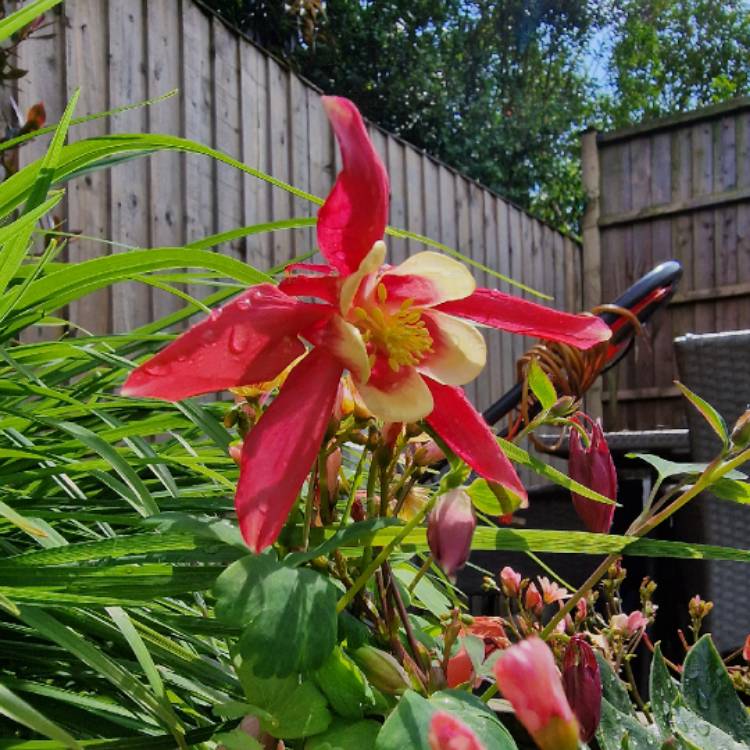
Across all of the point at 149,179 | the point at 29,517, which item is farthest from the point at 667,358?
the point at 29,517

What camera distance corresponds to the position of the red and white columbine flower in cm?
30

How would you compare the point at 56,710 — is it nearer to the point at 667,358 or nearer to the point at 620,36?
the point at 667,358

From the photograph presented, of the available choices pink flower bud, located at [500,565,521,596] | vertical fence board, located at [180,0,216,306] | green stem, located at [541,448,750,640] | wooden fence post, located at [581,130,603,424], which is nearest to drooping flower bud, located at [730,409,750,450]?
green stem, located at [541,448,750,640]

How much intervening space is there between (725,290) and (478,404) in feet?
5.93

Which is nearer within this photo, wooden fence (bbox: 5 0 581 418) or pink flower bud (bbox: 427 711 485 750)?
pink flower bud (bbox: 427 711 485 750)

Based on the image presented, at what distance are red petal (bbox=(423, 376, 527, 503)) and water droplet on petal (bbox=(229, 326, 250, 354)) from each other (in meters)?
0.07

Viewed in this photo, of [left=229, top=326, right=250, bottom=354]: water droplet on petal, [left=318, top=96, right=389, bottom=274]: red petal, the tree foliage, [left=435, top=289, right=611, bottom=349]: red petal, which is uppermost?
the tree foliage

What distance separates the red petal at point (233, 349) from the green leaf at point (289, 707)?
10 centimetres

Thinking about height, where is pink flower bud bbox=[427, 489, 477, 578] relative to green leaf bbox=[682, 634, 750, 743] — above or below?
above

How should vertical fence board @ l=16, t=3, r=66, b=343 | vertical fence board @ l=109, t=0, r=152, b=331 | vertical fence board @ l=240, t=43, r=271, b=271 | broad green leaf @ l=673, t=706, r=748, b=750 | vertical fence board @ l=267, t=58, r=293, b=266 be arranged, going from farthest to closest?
1. vertical fence board @ l=267, t=58, r=293, b=266
2. vertical fence board @ l=240, t=43, r=271, b=271
3. vertical fence board @ l=109, t=0, r=152, b=331
4. vertical fence board @ l=16, t=3, r=66, b=343
5. broad green leaf @ l=673, t=706, r=748, b=750

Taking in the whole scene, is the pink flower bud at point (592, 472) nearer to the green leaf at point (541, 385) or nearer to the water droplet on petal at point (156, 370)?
the green leaf at point (541, 385)

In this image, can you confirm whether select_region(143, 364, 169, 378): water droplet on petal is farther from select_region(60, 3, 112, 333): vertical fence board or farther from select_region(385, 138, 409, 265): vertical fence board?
select_region(385, 138, 409, 265): vertical fence board

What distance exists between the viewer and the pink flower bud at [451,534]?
30cm

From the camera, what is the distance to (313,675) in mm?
323
